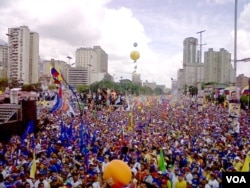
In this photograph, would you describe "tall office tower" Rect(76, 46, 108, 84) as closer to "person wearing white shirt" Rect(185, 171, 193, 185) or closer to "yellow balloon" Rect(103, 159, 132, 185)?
"person wearing white shirt" Rect(185, 171, 193, 185)

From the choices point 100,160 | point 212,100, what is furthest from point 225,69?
point 100,160

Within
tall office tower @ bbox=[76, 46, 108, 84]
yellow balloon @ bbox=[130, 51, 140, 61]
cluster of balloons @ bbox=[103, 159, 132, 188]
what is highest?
tall office tower @ bbox=[76, 46, 108, 84]

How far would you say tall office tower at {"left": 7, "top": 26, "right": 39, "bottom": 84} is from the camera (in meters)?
123

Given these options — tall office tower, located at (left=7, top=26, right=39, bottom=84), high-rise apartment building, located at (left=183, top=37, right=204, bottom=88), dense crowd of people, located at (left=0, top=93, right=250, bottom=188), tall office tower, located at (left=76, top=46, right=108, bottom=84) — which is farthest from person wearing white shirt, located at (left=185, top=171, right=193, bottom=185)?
tall office tower, located at (left=76, top=46, right=108, bottom=84)

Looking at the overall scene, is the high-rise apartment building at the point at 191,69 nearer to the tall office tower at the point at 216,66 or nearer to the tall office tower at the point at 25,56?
the tall office tower at the point at 216,66

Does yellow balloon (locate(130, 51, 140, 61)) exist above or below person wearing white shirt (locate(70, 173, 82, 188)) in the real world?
above

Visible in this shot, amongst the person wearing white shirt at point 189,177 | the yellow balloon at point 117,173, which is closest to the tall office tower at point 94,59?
the person wearing white shirt at point 189,177

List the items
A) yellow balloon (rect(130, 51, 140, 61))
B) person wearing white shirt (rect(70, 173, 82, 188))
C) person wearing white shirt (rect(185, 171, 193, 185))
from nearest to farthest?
person wearing white shirt (rect(70, 173, 82, 188)) < person wearing white shirt (rect(185, 171, 193, 185)) < yellow balloon (rect(130, 51, 140, 61))

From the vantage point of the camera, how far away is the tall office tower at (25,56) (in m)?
123

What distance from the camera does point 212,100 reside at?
55.1m

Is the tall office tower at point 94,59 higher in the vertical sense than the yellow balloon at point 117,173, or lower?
higher

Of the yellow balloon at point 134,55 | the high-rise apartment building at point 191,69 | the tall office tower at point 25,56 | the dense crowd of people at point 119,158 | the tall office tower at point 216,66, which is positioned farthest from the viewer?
the tall office tower at point 25,56

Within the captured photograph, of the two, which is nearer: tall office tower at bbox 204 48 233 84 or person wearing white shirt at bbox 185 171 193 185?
person wearing white shirt at bbox 185 171 193 185

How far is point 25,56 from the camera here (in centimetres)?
12756
